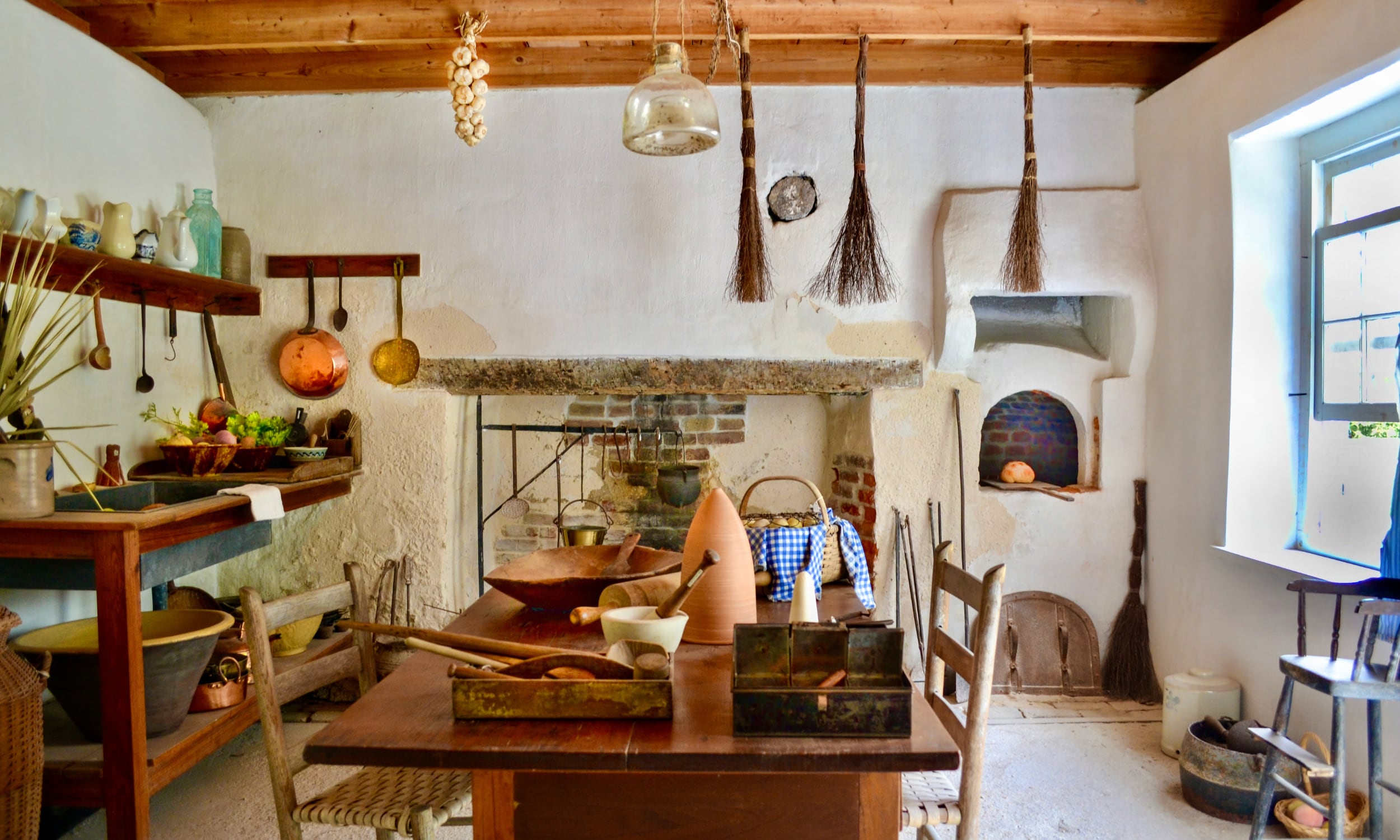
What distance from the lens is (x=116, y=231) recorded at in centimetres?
303

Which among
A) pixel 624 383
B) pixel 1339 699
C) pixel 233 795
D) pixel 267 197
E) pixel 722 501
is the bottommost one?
pixel 233 795

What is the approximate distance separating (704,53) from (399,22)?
1198 millimetres

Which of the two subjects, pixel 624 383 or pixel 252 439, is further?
pixel 624 383

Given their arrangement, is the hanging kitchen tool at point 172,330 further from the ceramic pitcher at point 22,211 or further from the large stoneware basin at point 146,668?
the large stoneware basin at point 146,668

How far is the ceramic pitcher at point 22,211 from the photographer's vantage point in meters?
2.67

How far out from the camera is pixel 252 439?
3479 millimetres

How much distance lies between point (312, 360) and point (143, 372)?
614mm

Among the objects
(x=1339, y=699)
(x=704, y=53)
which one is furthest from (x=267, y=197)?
(x=1339, y=699)

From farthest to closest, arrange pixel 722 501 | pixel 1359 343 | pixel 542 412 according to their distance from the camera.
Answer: pixel 542 412, pixel 1359 343, pixel 722 501

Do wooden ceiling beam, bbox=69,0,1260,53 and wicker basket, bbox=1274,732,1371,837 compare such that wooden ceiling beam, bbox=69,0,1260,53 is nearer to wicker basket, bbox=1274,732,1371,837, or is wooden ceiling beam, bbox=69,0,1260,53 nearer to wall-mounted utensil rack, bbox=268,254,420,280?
wall-mounted utensil rack, bbox=268,254,420,280

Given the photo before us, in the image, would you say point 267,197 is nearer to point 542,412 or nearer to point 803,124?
point 542,412

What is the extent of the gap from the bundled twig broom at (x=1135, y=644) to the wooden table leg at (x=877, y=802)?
2719 millimetres

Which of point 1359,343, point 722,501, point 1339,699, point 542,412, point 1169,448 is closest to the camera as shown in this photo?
point 722,501

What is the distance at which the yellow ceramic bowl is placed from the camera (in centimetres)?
340
